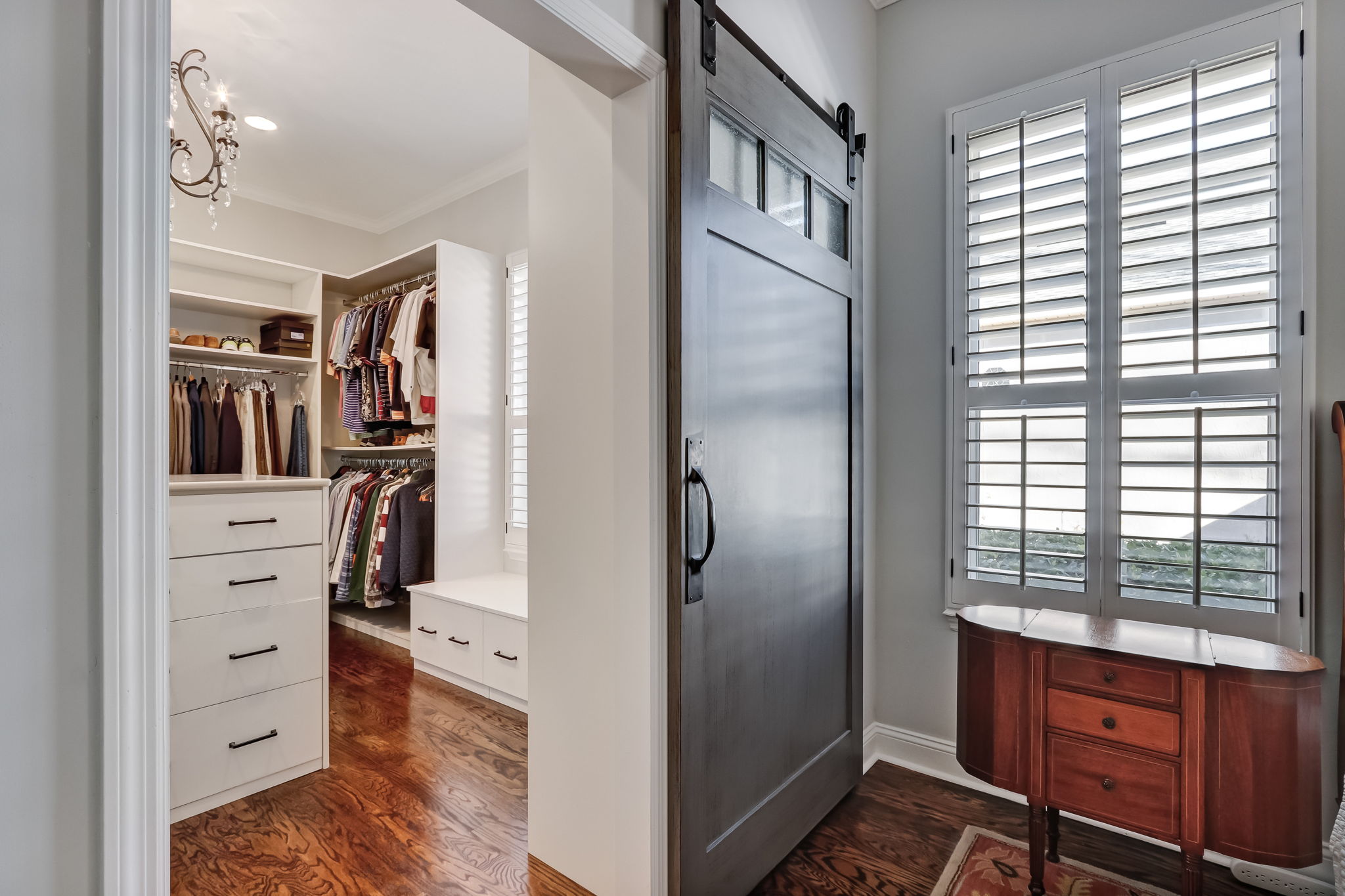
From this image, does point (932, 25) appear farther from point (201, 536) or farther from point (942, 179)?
point (201, 536)

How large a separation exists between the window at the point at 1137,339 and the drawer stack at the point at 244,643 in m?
2.30

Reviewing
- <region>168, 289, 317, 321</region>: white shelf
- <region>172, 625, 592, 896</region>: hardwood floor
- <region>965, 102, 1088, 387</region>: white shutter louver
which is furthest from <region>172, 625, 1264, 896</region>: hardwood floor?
<region>168, 289, 317, 321</region>: white shelf

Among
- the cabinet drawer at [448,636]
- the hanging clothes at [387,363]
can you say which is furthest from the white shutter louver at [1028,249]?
the hanging clothes at [387,363]

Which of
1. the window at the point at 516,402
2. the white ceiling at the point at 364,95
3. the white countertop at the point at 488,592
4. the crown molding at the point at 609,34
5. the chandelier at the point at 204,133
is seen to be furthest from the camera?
the window at the point at 516,402

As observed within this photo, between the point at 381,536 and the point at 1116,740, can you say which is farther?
the point at 381,536

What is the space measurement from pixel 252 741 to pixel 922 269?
2876 mm

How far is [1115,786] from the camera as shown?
5.47 ft

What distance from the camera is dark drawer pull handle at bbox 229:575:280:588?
2.21 m

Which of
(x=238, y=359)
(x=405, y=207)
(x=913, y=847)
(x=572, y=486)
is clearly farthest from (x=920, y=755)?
(x=405, y=207)

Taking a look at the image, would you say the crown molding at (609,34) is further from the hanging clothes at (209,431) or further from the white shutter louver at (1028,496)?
the hanging clothes at (209,431)

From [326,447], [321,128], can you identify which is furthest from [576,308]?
[326,447]

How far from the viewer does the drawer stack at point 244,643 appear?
212 centimetres

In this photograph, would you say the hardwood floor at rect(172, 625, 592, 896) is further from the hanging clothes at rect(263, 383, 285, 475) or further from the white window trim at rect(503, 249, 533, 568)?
the hanging clothes at rect(263, 383, 285, 475)

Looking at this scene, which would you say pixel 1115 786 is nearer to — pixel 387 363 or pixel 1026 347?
pixel 1026 347
